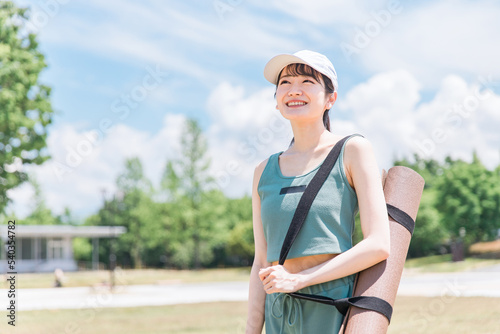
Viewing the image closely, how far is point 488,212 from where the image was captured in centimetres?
3512

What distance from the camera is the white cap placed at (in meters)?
1.91

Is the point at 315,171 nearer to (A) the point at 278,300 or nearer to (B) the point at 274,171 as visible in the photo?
(B) the point at 274,171

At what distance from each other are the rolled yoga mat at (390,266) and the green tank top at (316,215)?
13cm

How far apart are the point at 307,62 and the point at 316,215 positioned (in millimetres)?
525

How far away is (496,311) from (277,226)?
9.90 metres

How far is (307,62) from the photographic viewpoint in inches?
74.8

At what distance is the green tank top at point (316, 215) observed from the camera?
1.80 metres

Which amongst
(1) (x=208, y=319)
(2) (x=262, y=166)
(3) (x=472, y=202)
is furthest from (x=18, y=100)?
(3) (x=472, y=202)

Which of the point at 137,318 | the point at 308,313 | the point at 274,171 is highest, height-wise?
the point at 274,171

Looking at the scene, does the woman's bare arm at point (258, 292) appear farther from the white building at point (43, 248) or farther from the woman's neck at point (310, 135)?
the white building at point (43, 248)

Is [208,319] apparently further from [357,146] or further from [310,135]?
[357,146]

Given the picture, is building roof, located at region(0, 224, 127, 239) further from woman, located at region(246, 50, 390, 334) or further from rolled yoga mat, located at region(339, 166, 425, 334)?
rolled yoga mat, located at region(339, 166, 425, 334)

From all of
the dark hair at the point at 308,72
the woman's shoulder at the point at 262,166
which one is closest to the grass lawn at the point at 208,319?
the woman's shoulder at the point at 262,166

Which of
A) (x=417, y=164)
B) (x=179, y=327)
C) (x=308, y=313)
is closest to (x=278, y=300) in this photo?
(x=308, y=313)
